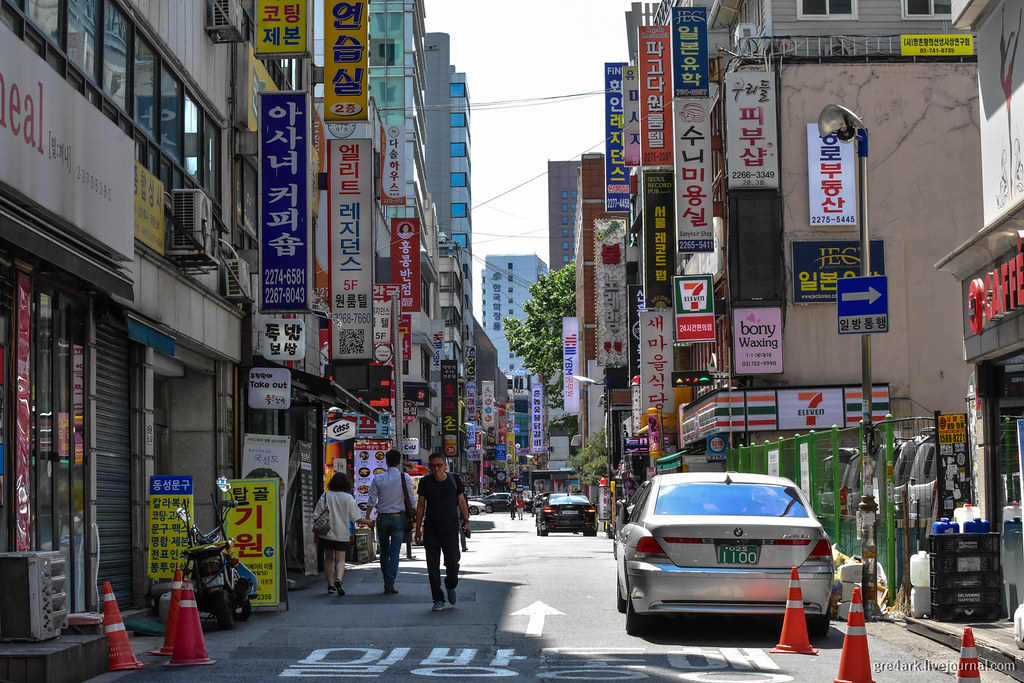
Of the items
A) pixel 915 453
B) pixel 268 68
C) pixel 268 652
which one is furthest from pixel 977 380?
pixel 268 68

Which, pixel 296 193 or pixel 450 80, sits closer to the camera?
pixel 296 193

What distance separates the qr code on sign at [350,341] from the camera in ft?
95.3

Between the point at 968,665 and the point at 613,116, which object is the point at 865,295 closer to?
the point at 968,665

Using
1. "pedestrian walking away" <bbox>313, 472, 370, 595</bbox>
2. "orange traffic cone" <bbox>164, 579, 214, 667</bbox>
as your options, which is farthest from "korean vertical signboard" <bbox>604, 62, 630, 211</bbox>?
"orange traffic cone" <bbox>164, 579, 214, 667</bbox>

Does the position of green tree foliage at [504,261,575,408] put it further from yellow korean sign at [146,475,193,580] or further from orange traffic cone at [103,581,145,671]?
orange traffic cone at [103,581,145,671]

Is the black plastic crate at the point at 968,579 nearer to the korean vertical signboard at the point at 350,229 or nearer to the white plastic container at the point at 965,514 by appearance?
the white plastic container at the point at 965,514

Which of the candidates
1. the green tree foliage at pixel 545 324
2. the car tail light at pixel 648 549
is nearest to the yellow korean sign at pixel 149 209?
the car tail light at pixel 648 549

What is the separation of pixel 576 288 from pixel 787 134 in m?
59.9

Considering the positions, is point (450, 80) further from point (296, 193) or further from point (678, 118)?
point (296, 193)

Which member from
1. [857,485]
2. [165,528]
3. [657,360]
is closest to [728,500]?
[857,485]

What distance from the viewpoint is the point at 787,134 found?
1438 inches

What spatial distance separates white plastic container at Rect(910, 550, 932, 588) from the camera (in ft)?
44.2

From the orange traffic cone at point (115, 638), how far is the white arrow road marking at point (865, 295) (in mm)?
8868

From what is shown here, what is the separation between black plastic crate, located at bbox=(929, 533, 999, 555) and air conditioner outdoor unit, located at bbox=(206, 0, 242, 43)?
12996 mm
